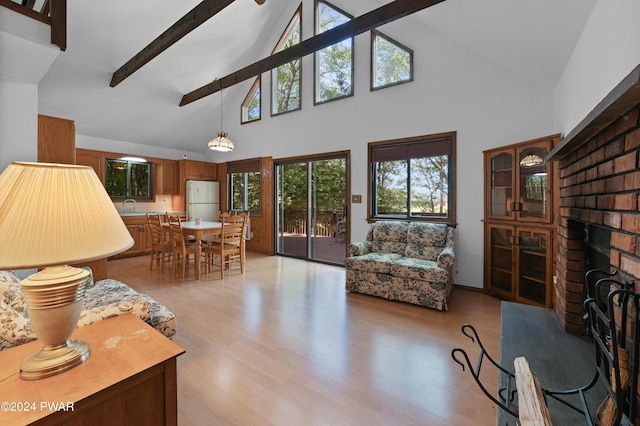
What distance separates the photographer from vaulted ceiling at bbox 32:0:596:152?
2.54 metres

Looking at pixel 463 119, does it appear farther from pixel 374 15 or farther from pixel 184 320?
pixel 184 320

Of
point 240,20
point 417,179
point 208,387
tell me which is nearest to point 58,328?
point 208,387

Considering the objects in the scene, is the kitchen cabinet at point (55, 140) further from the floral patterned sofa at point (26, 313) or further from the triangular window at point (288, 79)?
the triangular window at point (288, 79)

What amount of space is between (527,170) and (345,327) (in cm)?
267

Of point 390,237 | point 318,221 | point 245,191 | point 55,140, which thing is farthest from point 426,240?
point 245,191

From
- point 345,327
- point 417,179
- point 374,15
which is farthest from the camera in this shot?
point 417,179

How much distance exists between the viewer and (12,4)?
2.31 m

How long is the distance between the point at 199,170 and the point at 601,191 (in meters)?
7.40

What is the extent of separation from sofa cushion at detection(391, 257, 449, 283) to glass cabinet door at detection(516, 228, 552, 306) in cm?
90

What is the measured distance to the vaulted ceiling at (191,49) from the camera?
100.0 inches

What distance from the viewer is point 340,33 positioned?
375 centimetres

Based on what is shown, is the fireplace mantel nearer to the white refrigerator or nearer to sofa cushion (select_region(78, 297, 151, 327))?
sofa cushion (select_region(78, 297, 151, 327))

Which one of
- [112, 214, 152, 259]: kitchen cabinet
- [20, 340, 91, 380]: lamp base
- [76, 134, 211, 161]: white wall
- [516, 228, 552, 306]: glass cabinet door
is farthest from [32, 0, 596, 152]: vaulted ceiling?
[20, 340, 91, 380]: lamp base

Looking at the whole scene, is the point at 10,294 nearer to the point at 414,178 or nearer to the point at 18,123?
the point at 18,123
